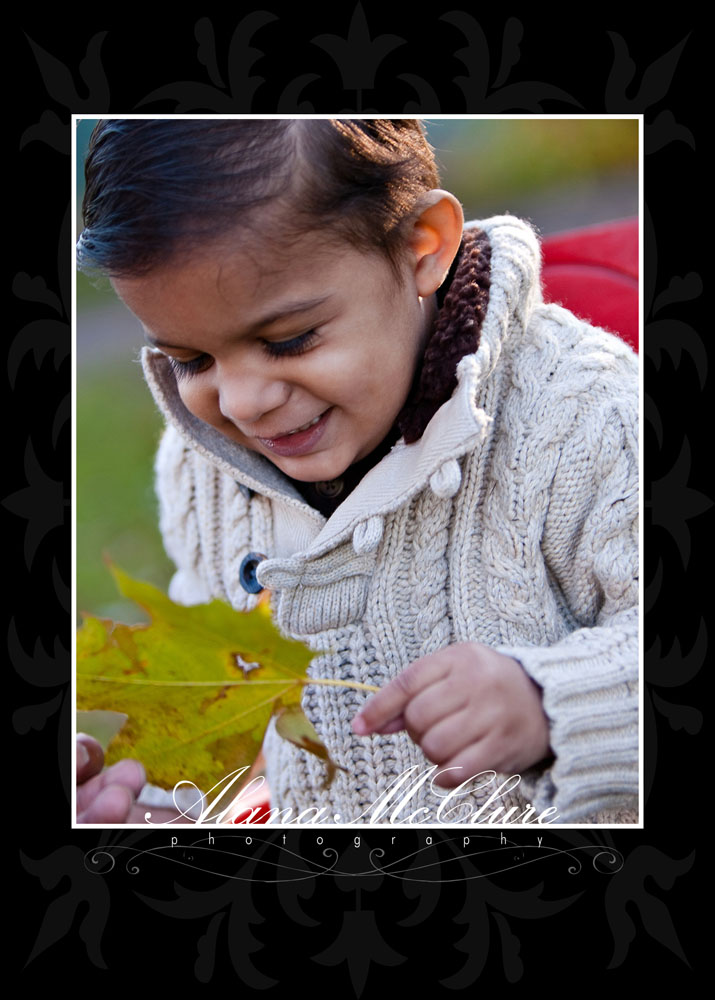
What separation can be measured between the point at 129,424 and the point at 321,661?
1.14 metres

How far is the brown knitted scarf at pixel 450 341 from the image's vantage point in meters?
1.09

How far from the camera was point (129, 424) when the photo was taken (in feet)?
7.06

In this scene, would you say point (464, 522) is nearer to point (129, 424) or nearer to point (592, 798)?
point (592, 798)

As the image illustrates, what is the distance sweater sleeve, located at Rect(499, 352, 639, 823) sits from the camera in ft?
3.28

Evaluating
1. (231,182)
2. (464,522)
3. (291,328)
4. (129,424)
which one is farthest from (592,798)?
(129,424)

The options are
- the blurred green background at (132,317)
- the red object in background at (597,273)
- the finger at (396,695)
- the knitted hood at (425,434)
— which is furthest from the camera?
the red object in background at (597,273)

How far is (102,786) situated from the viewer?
1155 mm

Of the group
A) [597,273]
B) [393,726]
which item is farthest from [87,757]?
[597,273]

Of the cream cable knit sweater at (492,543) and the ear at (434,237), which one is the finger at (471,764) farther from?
the ear at (434,237)

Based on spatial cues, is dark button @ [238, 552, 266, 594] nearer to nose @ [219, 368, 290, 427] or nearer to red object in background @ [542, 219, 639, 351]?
nose @ [219, 368, 290, 427]

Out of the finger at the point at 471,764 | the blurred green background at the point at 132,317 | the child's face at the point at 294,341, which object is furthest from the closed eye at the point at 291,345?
the finger at the point at 471,764

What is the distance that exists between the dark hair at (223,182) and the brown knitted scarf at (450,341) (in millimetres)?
110

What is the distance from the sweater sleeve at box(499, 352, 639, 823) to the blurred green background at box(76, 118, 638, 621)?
→ 1.15 feet

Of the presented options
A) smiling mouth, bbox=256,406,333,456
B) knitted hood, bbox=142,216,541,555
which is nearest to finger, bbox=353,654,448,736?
knitted hood, bbox=142,216,541,555
